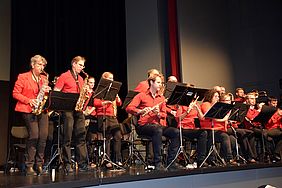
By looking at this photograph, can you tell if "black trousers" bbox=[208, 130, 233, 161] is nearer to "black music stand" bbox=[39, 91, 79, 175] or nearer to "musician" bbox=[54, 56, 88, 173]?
"musician" bbox=[54, 56, 88, 173]

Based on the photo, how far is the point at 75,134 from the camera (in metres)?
4.86

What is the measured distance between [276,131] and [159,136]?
2962 mm

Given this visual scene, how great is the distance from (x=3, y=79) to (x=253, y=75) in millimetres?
5900

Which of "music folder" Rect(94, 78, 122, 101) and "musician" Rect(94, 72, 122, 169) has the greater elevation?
"music folder" Rect(94, 78, 122, 101)

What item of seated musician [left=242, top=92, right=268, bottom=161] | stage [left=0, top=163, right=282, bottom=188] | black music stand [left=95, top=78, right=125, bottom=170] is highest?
black music stand [left=95, top=78, right=125, bottom=170]

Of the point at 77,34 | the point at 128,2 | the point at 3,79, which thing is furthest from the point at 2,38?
the point at 128,2

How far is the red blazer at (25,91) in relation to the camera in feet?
14.9

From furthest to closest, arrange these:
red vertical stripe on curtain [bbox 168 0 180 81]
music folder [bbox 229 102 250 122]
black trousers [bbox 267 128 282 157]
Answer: red vertical stripe on curtain [bbox 168 0 180 81] → black trousers [bbox 267 128 282 157] → music folder [bbox 229 102 250 122]

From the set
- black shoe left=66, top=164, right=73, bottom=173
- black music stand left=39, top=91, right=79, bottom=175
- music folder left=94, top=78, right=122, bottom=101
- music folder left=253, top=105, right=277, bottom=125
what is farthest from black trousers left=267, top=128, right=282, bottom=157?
black music stand left=39, top=91, right=79, bottom=175

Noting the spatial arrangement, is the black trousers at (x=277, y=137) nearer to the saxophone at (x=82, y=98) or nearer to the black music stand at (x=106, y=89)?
the black music stand at (x=106, y=89)

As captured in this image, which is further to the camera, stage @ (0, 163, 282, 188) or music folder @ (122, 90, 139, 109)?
music folder @ (122, 90, 139, 109)

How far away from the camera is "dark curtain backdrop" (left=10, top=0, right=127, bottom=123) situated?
777cm

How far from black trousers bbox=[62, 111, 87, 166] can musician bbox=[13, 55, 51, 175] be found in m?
0.25

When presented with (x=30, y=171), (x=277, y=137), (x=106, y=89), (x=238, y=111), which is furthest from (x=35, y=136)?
(x=277, y=137)
